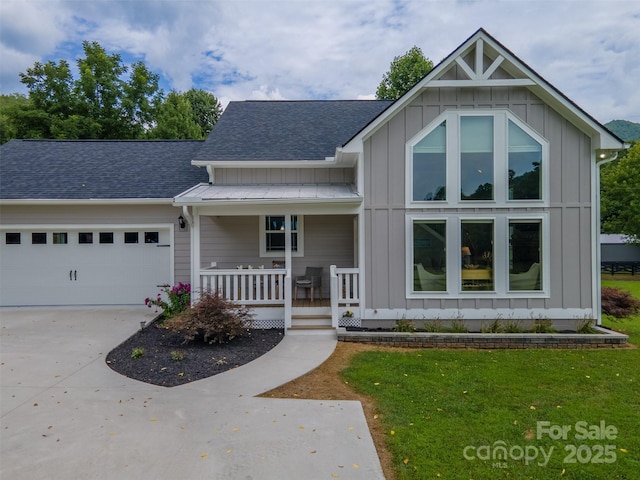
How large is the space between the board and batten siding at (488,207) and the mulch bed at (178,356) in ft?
8.93

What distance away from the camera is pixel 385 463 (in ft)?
10.2

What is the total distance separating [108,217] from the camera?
9695mm

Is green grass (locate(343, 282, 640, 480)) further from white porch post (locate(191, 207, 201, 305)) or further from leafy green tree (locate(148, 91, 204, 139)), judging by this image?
leafy green tree (locate(148, 91, 204, 139))

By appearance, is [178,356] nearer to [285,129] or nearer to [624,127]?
[285,129]

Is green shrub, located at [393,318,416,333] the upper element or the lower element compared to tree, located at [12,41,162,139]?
lower

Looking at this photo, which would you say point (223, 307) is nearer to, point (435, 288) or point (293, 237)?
point (293, 237)

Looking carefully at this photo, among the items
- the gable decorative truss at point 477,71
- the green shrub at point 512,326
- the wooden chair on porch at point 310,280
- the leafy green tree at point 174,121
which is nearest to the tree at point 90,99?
the leafy green tree at point 174,121

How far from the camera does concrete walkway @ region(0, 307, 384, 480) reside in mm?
3006

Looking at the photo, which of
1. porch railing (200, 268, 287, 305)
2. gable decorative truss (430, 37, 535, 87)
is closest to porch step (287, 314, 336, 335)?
porch railing (200, 268, 287, 305)

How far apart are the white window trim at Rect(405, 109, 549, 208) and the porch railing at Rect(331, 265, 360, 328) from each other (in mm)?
1967

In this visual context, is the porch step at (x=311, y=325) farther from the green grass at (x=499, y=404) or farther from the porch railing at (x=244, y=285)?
the green grass at (x=499, y=404)

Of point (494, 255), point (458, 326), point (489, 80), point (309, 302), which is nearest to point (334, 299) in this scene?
point (309, 302)

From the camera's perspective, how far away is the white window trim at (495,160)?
7328 mm

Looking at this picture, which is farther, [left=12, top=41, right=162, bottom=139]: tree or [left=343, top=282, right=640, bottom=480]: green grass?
[left=12, top=41, right=162, bottom=139]: tree
